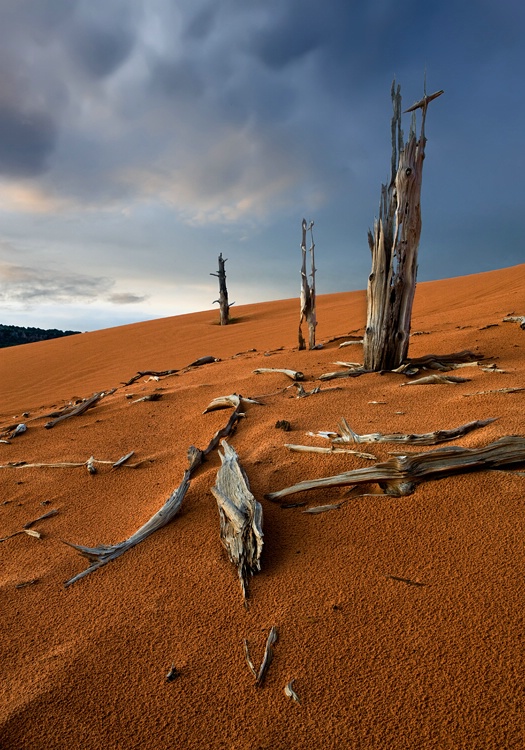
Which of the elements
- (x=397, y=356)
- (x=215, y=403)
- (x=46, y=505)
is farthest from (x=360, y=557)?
(x=397, y=356)

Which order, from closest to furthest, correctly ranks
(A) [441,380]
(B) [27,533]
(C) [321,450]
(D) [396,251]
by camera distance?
(B) [27,533]
(C) [321,450]
(A) [441,380]
(D) [396,251]

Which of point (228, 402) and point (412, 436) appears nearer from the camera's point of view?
point (412, 436)

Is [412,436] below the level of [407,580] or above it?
above

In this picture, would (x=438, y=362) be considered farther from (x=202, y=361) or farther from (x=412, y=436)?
(x=202, y=361)

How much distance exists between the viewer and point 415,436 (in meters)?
2.82

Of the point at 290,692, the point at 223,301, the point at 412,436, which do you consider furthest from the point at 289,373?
the point at 223,301

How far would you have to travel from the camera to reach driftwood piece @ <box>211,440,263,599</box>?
203 cm

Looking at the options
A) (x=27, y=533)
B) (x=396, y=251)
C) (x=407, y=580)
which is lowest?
(x=27, y=533)

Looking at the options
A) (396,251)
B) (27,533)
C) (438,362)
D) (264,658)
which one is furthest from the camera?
(438,362)

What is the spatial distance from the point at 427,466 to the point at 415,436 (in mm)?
386

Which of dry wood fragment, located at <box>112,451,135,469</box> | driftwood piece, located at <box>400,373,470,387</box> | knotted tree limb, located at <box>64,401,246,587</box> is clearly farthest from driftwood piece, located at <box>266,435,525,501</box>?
driftwood piece, located at <box>400,373,470,387</box>

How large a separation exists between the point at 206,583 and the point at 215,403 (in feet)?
8.66

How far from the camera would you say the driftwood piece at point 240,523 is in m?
2.03

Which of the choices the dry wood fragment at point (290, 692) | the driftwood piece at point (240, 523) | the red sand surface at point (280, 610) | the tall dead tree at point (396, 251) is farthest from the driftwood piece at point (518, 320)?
the dry wood fragment at point (290, 692)
